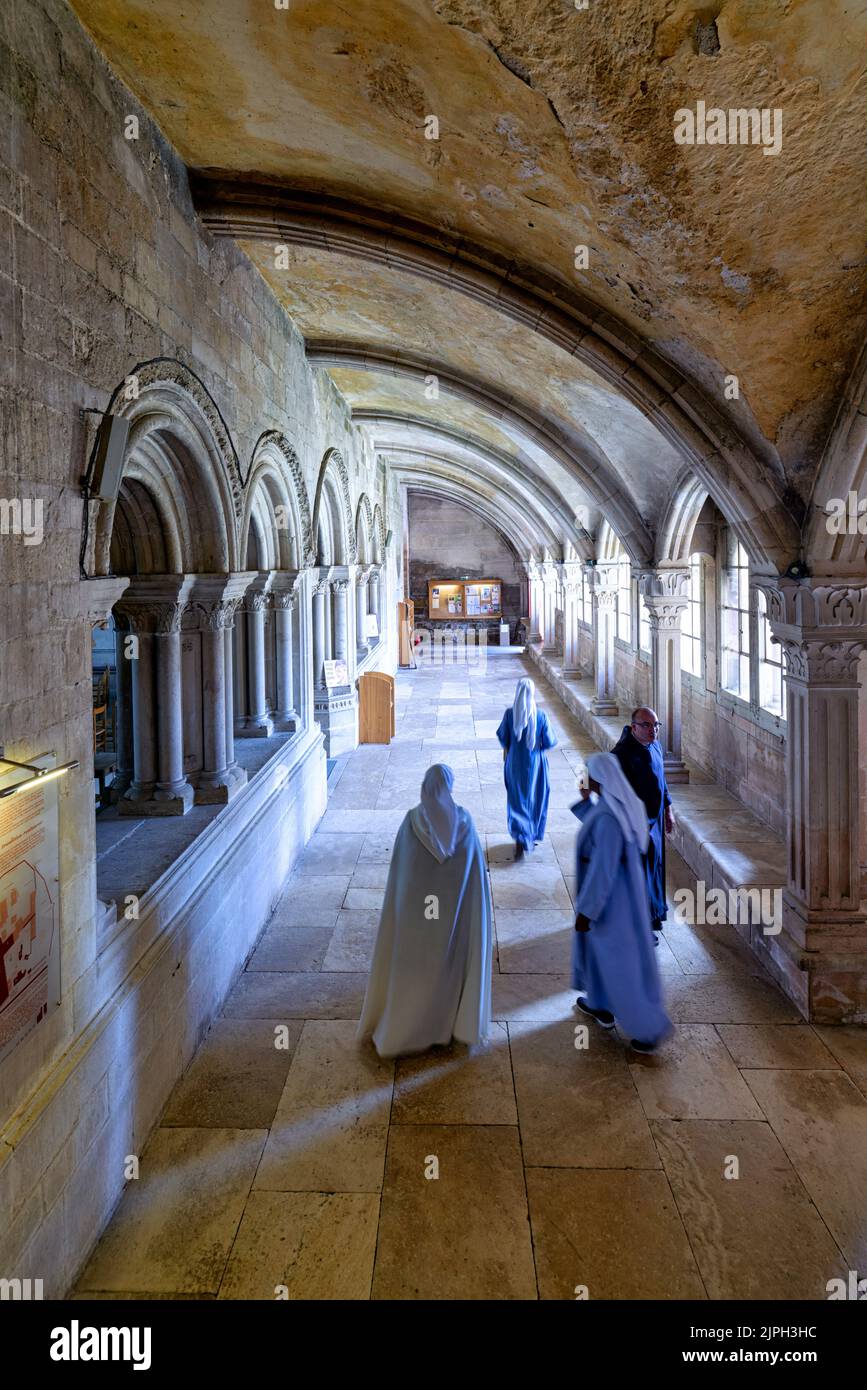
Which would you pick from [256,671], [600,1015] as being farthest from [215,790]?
[600,1015]

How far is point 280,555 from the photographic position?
693 cm

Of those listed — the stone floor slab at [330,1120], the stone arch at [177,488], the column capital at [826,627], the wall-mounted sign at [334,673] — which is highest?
the stone arch at [177,488]

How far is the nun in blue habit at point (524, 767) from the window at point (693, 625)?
2366mm

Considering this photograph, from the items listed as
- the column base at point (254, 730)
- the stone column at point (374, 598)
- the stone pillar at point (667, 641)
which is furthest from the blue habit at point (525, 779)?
the stone column at point (374, 598)

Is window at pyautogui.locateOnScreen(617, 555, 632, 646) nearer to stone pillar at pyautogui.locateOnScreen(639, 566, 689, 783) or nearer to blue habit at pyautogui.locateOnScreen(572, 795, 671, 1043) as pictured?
stone pillar at pyautogui.locateOnScreen(639, 566, 689, 783)

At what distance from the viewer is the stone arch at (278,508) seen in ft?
20.1

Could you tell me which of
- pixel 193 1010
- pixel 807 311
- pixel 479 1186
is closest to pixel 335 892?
pixel 193 1010

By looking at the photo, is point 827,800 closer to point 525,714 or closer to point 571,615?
point 525,714

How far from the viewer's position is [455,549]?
27.7m

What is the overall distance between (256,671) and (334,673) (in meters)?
3.35

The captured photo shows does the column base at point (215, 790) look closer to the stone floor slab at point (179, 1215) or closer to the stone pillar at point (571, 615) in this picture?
the stone floor slab at point (179, 1215)

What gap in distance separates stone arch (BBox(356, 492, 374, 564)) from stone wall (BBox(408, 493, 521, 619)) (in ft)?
45.9

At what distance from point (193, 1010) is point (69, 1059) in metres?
1.29

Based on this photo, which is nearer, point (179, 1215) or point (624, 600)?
point (179, 1215)
